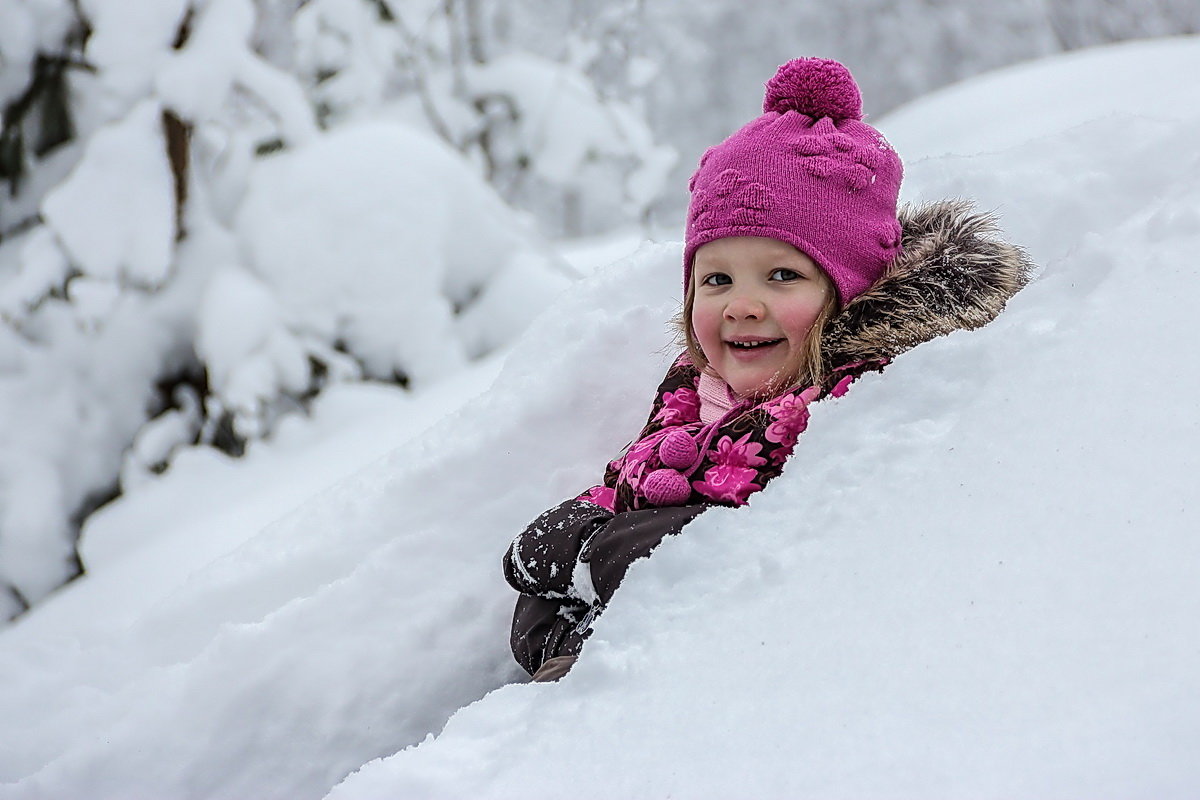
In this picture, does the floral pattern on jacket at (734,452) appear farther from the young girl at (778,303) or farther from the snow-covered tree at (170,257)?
the snow-covered tree at (170,257)

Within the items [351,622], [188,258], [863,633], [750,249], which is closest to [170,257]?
[188,258]

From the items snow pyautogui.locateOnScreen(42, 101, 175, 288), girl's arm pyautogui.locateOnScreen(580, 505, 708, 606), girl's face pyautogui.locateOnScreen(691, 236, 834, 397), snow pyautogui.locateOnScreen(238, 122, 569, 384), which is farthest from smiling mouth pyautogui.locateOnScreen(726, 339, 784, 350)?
snow pyautogui.locateOnScreen(42, 101, 175, 288)

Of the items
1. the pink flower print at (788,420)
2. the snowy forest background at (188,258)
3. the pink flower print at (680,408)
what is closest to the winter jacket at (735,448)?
the pink flower print at (788,420)

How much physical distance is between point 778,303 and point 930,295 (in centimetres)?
25

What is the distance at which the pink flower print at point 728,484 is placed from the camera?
1.54 meters

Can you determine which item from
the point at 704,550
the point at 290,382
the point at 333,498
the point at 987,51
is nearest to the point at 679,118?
the point at 987,51

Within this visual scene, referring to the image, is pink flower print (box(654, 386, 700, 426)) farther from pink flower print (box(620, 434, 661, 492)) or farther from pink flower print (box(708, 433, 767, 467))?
pink flower print (box(708, 433, 767, 467))

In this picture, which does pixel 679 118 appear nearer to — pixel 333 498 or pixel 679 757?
pixel 333 498

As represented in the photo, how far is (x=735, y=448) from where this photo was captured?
1594 millimetres

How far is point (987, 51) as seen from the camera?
9.40 m

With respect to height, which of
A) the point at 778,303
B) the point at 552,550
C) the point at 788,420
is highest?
the point at 778,303

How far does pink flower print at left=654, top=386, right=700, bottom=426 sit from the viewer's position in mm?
1874

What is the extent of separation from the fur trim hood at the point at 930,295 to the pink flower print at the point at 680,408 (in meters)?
0.36

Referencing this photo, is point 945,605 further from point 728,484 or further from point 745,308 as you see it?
point 745,308
